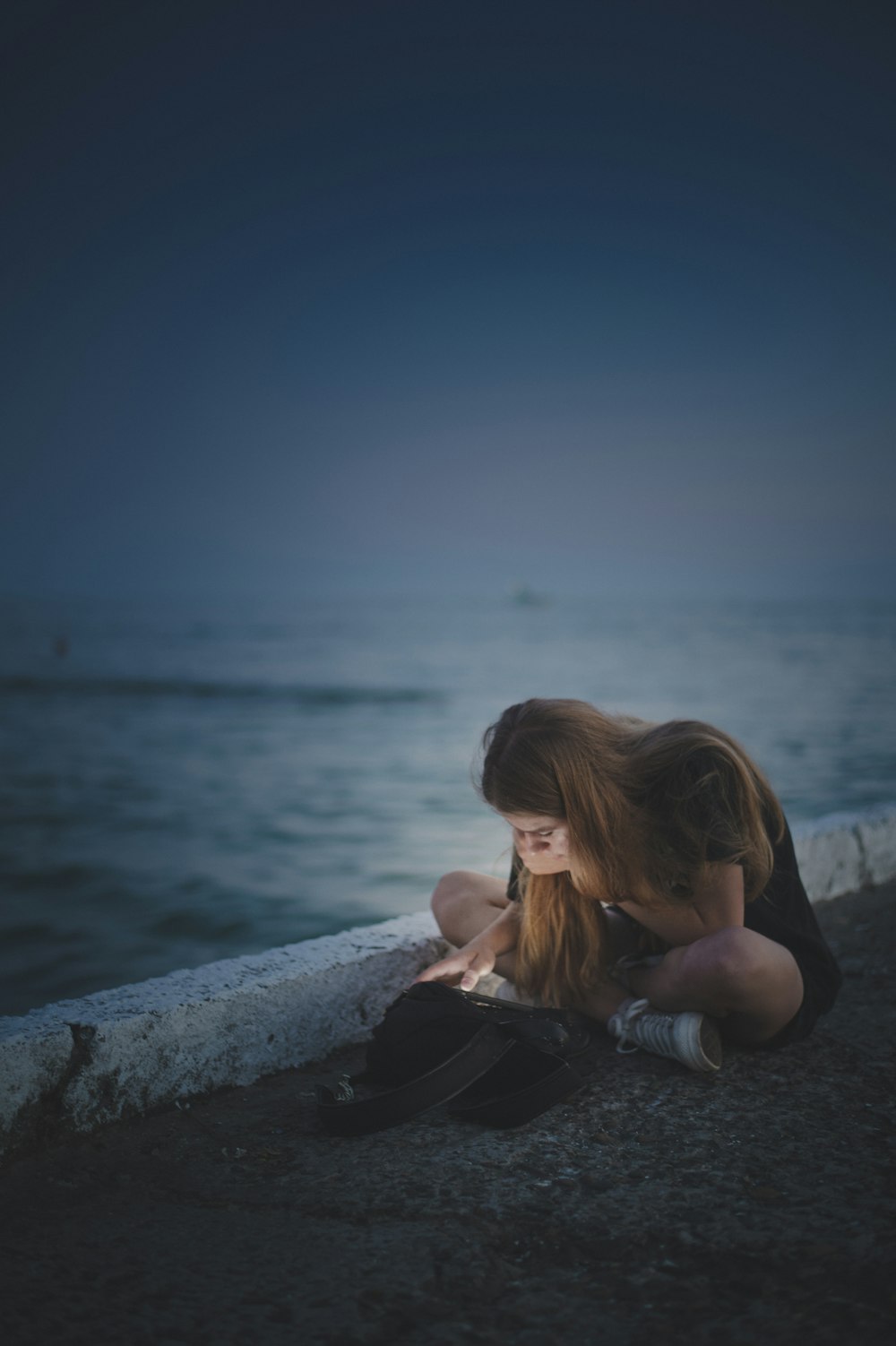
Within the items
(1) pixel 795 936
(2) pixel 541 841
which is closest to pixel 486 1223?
(2) pixel 541 841

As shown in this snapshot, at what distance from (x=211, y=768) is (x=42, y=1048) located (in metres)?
8.46

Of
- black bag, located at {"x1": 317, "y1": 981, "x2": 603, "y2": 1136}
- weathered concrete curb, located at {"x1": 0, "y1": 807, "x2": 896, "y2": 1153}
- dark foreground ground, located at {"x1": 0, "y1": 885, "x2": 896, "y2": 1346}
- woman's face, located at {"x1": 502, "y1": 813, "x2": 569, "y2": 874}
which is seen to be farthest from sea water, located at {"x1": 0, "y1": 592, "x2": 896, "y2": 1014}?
→ dark foreground ground, located at {"x1": 0, "y1": 885, "x2": 896, "y2": 1346}

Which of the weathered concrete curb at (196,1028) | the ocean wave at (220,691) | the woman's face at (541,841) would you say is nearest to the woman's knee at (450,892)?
the weathered concrete curb at (196,1028)

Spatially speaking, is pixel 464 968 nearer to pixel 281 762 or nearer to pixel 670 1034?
pixel 670 1034

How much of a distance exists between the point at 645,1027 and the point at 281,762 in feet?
28.7

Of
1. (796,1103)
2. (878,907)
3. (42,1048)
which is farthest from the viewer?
(878,907)

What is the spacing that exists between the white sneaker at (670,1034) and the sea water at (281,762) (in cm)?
109

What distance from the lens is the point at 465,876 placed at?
2.94 metres

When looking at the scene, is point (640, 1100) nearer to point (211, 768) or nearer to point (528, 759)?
point (528, 759)

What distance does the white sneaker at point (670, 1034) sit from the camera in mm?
2350

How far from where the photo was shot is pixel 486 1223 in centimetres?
175

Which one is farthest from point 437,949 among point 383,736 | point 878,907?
point 383,736

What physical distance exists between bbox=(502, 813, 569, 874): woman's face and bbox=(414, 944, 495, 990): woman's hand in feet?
1.11

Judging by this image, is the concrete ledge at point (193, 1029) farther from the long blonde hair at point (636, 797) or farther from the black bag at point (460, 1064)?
the long blonde hair at point (636, 797)
